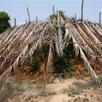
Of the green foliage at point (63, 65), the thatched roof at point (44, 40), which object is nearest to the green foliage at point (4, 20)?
the thatched roof at point (44, 40)

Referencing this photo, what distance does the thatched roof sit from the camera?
14406 mm

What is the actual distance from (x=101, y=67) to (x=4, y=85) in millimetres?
4877

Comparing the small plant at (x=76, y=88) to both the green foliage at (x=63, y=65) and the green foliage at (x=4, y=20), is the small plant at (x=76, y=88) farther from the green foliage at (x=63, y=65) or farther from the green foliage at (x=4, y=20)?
the green foliage at (x=4, y=20)

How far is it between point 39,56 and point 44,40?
1.00 meters

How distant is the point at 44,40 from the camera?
48.9 feet

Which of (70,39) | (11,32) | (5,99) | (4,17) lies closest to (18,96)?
(5,99)

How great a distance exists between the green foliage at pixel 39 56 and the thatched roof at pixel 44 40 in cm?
50

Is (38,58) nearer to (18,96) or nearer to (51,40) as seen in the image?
(51,40)

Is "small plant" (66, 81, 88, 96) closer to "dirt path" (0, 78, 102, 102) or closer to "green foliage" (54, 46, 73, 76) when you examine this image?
"dirt path" (0, 78, 102, 102)

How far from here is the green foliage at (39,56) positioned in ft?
50.3

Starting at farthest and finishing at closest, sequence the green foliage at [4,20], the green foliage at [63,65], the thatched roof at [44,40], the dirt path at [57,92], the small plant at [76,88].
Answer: the green foliage at [4,20] → the green foliage at [63,65] → the thatched roof at [44,40] → the small plant at [76,88] → the dirt path at [57,92]

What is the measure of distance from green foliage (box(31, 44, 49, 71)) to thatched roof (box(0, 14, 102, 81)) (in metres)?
0.50

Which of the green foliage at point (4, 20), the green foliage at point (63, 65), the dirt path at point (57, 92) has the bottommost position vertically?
the dirt path at point (57, 92)

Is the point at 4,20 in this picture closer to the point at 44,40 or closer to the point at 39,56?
the point at 39,56
